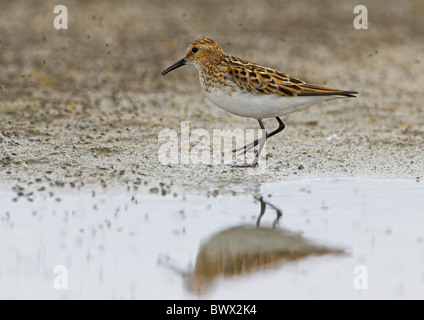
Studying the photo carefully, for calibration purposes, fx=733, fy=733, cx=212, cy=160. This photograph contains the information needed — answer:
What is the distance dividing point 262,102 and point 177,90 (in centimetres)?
446

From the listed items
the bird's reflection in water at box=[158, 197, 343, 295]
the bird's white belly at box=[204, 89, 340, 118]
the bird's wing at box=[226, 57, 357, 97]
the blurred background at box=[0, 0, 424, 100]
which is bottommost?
the bird's reflection in water at box=[158, 197, 343, 295]

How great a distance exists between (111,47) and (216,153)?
600 centimetres

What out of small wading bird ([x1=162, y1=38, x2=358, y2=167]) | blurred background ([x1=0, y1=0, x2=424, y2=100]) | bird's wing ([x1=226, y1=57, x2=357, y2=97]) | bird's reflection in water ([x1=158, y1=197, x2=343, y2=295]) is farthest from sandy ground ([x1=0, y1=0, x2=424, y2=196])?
bird's reflection in water ([x1=158, y1=197, x2=343, y2=295])

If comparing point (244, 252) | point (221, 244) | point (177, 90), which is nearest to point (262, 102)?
point (221, 244)

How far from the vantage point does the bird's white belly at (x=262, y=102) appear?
866 centimetres

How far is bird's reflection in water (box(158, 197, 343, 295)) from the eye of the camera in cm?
566

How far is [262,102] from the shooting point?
870 cm

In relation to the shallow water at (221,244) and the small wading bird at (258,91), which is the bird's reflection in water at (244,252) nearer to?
the shallow water at (221,244)

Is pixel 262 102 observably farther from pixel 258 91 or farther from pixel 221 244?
pixel 221 244

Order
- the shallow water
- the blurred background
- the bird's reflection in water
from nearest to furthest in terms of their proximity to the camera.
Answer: the shallow water < the bird's reflection in water < the blurred background

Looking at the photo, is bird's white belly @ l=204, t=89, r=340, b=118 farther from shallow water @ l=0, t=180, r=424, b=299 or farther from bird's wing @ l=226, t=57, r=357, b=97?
shallow water @ l=0, t=180, r=424, b=299

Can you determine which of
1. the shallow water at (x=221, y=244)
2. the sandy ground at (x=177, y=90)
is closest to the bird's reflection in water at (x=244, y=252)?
the shallow water at (x=221, y=244)

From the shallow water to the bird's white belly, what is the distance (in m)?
1.05

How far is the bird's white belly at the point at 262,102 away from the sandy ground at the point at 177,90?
72 centimetres
